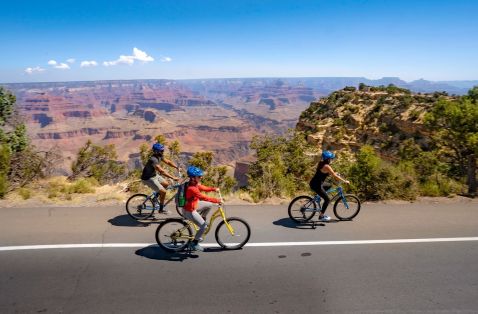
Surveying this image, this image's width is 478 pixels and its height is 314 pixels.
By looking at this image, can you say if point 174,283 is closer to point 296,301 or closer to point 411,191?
point 296,301

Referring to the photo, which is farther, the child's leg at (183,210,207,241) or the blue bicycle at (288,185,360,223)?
the blue bicycle at (288,185,360,223)

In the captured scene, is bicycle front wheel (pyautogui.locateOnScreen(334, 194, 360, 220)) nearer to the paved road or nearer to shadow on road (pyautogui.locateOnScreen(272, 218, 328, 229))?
the paved road

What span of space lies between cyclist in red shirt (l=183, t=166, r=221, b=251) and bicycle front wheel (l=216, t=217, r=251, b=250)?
1.44ft

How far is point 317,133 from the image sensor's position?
39.9m

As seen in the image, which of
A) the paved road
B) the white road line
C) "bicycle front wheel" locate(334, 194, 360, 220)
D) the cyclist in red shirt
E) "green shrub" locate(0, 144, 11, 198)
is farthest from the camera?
"green shrub" locate(0, 144, 11, 198)

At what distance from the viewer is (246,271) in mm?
5914

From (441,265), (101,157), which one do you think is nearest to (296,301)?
(441,265)

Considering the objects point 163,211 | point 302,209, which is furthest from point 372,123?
point 163,211

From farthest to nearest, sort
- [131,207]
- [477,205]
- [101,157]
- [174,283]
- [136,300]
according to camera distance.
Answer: [101,157] → [477,205] → [131,207] → [174,283] → [136,300]

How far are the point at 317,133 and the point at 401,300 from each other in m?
35.7

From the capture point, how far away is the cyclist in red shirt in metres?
6.39

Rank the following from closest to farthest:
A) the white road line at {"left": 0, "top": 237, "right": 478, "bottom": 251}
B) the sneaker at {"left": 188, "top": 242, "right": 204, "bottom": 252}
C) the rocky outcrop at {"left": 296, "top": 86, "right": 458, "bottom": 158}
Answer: the sneaker at {"left": 188, "top": 242, "right": 204, "bottom": 252} → the white road line at {"left": 0, "top": 237, "right": 478, "bottom": 251} → the rocky outcrop at {"left": 296, "top": 86, "right": 458, "bottom": 158}

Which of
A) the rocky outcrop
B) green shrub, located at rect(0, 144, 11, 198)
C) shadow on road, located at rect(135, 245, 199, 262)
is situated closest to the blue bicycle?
shadow on road, located at rect(135, 245, 199, 262)

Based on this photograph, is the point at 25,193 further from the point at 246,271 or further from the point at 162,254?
the point at 246,271
